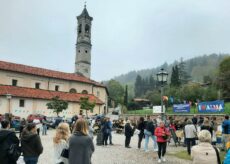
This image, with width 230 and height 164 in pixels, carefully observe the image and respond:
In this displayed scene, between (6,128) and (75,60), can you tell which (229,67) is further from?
(6,128)

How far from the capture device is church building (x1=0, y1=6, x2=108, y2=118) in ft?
147

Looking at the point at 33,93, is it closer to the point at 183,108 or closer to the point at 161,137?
the point at 183,108

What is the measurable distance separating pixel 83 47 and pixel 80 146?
62377 mm

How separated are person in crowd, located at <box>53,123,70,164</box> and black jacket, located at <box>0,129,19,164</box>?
0.83 meters

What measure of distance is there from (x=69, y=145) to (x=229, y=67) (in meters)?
65.6

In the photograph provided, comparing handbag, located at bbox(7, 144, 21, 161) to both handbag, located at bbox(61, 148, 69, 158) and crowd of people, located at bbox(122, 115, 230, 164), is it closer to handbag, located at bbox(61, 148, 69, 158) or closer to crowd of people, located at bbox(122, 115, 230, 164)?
handbag, located at bbox(61, 148, 69, 158)

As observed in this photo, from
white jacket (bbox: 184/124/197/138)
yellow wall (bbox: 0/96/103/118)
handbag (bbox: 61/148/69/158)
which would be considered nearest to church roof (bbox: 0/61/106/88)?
yellow wall (bbox: 0/96/103/118)

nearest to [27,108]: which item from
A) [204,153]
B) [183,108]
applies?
[183,108]

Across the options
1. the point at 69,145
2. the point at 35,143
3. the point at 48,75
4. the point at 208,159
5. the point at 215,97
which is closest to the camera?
the point at 208,159

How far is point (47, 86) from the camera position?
5344 centimetres

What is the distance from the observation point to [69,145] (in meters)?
5.71

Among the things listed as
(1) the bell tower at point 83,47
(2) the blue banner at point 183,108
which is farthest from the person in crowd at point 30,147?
(1) the bell tower at point 83,47

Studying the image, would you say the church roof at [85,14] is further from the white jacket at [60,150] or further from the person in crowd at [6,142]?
the person in crowd at [6,142]

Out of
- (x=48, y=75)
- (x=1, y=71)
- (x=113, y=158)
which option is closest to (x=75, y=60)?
(x=48, y=75)
